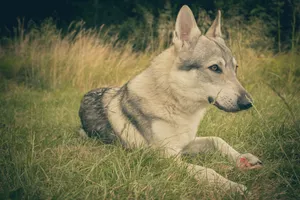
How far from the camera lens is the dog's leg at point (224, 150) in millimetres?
2395

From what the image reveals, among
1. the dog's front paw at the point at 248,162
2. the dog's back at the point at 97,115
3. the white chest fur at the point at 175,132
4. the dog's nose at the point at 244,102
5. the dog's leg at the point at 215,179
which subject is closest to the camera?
the dog's leg at the point at 215,179

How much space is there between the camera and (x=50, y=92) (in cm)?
608

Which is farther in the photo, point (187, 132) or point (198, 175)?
point (187, 132)

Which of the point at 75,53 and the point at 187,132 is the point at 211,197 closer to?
the point at 187,132

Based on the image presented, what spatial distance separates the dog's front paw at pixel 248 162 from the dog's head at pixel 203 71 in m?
0.41

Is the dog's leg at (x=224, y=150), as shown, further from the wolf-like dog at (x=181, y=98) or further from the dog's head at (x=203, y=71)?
the dog's head at (x=203, y=71)

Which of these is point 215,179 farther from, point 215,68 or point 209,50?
point 209,50

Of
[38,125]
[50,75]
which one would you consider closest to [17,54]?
[50,75]

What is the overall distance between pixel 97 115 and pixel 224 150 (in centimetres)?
138

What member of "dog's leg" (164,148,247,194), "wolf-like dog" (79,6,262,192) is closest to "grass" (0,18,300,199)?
"dog's leg" (164,148,247,194)

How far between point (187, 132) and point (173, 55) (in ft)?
2.56

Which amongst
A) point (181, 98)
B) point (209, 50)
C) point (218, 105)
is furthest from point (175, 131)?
point (209, 50)

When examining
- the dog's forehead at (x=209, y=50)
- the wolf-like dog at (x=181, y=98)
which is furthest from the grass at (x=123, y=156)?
the dog's forehead at (x=209, y=50)

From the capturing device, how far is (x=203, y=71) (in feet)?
8.84
